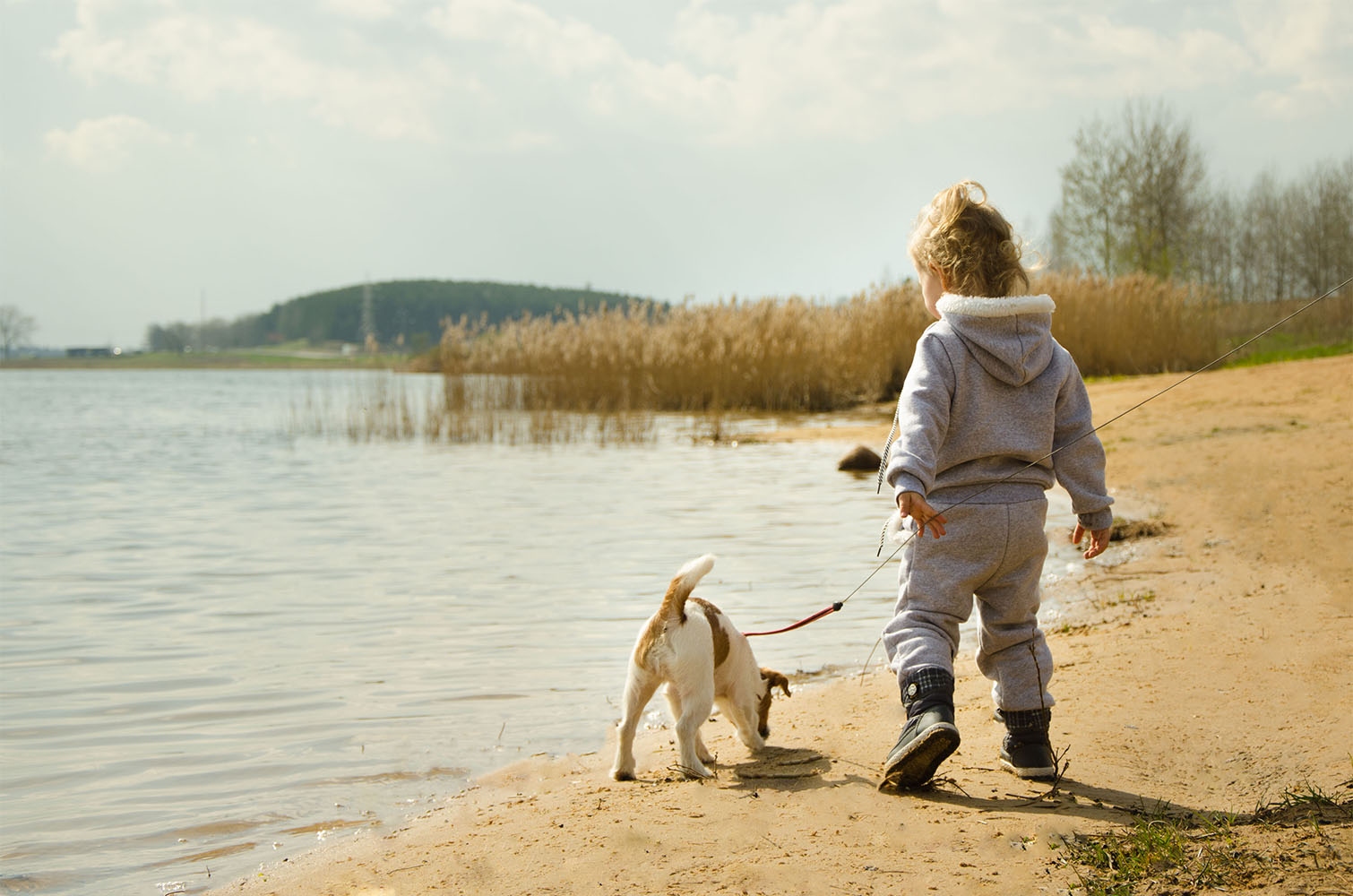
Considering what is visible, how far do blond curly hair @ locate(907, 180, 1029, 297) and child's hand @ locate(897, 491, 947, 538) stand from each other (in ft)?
2.45

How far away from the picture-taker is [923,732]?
3.02 meters

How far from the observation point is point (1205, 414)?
12.1 meters

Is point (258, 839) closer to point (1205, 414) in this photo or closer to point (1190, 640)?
point (1190, 640)

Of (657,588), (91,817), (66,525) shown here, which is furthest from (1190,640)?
(66,525)

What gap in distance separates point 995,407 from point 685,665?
1.22 m

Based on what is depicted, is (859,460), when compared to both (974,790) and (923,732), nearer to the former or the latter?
(974,790)

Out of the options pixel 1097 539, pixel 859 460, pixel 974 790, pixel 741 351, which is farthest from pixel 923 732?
pixel 741 351

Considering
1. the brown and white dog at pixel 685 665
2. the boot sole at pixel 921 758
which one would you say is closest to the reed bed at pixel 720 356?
the brown and white dog at pixel 685 665

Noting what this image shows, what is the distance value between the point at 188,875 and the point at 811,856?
1786 mm

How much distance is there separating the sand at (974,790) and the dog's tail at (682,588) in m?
0.53

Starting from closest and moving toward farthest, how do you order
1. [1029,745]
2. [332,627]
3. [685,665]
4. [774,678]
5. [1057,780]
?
[1057,780]
[1029,745]
[685,665]
[774,678]
[332,627]

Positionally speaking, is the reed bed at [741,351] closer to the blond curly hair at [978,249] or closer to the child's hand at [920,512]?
the blond curly hair at [978,249]

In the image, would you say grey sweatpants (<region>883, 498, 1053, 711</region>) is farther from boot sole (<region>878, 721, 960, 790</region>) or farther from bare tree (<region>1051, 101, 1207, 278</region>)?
bare tree (<region>1051, 101, 1207, 278</region>)

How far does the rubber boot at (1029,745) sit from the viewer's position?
3.20m
